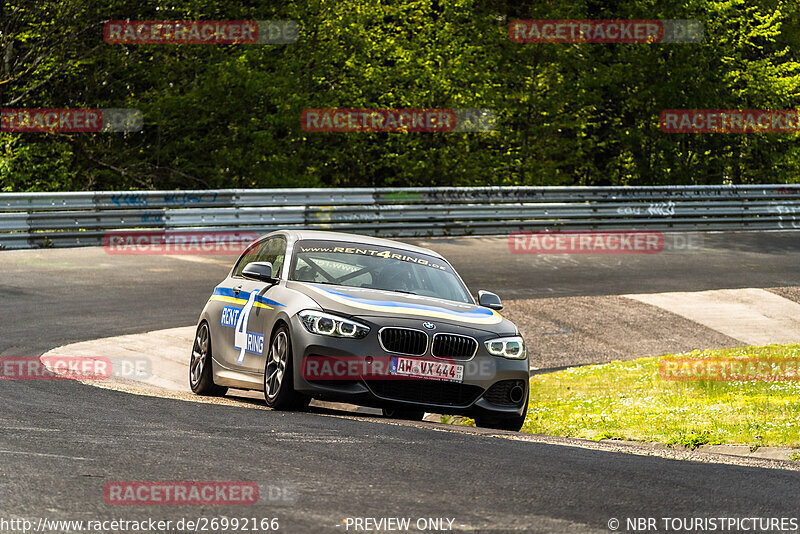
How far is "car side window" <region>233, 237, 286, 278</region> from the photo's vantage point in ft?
34.8

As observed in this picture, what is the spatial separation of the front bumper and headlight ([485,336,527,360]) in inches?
1.6

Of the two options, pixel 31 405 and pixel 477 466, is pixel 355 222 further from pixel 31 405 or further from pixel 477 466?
pixel 477 466

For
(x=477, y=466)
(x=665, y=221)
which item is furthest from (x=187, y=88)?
(x=477, y=466)

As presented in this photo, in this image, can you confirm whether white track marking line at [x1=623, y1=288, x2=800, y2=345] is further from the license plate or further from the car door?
the license plate

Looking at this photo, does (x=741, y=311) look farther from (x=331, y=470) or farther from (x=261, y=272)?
(x=331, y=470)

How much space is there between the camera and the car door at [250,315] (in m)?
9.86

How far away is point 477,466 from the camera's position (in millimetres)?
6816

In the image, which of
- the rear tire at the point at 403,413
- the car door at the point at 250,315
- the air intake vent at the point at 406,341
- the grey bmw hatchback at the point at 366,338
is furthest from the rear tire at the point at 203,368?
the air intake vent at the point at 406,341

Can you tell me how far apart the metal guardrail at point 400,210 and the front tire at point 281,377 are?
11952 millimetres

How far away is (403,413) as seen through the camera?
9.80m

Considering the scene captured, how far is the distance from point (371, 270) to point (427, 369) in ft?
5.03

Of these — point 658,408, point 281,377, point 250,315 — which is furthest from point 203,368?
point 658,408

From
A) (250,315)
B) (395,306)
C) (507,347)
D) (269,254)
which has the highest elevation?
(269,254)

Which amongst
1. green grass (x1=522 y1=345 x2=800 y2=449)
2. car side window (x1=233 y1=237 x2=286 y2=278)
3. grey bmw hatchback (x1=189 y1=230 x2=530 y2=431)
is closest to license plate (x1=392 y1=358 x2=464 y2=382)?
grey bmw hatchback (x1=189 y1=230 x2=530 y2=431)
